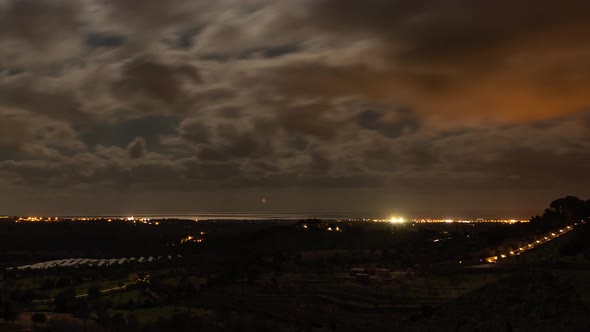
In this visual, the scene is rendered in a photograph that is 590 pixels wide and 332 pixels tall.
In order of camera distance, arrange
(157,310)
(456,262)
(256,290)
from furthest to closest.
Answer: (456,262)
(256,290)
(157,310)

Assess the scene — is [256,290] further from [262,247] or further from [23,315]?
[262,247]

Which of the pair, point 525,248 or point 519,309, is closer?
point 519,309

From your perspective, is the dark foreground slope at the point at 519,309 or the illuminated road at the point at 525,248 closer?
the dark foreground slope at the point at 519,309

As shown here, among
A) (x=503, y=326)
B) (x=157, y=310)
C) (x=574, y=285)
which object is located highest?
(x=574, y=285)

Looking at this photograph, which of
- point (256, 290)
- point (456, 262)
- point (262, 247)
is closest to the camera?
point (256, 290)

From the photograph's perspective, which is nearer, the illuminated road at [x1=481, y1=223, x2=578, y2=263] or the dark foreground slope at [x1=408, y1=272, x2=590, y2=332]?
the dark foreground slope at [x1=408, y1=272, x2=590, y2=332]

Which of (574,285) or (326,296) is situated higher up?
(574,285)

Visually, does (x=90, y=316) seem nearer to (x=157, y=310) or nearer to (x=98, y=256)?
(x=157, y=310)

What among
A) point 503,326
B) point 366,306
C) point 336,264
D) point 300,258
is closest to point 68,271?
point 300,258

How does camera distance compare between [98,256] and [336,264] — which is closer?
[336,264]

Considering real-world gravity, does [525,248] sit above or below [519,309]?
below
